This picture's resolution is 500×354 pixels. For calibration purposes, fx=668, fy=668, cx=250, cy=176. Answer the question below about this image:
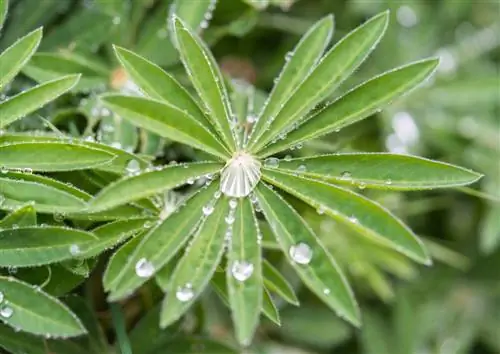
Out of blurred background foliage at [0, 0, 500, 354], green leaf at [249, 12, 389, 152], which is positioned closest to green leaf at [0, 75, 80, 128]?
blurred background foliage at [0, 0, 500, 354]

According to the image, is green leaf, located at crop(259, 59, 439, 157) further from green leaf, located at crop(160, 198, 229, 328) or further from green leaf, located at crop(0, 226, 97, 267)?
green leaf, located at crop(0, 226, 97, 267)

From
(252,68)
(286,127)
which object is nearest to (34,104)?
(286,127)

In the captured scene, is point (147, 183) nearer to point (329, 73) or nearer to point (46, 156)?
point (46, 156)

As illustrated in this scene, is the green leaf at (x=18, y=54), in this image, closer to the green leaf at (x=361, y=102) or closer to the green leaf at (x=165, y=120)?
the green leaf at (x=165, y=120)

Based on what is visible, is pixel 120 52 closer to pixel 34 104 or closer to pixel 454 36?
pixel 34 104

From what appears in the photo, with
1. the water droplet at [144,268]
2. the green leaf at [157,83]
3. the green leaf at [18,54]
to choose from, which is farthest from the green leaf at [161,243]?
the green leaf at [18,54]
